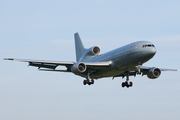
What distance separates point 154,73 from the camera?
2596 inches

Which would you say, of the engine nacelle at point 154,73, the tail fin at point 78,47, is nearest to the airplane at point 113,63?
the engine nacelle at point 154,73

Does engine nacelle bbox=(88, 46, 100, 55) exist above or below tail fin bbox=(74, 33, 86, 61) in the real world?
below

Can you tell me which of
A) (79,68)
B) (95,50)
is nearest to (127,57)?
(79,68)

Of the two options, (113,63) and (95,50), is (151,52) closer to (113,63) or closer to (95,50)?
(113,63)

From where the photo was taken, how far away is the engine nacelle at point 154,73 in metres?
65.4

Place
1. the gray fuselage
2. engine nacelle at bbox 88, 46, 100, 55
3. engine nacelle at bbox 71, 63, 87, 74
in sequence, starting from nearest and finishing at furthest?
the gray fuselage < engine nacelle at bbox 71, 63, 87, 74 < engine nacelle at bbox 88, 46, 100, 55

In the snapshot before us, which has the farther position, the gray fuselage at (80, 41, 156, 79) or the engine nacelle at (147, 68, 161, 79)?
the engine nacelle at (147, 68, 161, 79)

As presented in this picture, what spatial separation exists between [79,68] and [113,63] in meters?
5.52

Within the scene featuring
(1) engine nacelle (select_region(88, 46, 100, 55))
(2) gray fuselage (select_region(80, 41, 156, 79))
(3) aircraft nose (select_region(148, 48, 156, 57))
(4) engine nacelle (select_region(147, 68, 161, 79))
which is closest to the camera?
(3) aircraft nose (select_region(148, 48, 156, 57))

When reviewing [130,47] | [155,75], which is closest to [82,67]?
[130,47]

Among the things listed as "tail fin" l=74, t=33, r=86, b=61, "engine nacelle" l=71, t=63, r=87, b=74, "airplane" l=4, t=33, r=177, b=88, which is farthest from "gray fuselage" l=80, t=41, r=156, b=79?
"tail fin" l=74, t=33, r=86, b=61

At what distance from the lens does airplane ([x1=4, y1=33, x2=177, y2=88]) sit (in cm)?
5688

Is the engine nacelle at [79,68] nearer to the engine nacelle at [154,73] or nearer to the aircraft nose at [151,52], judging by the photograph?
the aircraft nose at [151,52]

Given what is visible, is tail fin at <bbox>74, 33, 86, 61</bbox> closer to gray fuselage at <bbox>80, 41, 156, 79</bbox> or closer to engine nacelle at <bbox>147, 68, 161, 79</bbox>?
gray fuselage at <bbox>80, 41, 156, 79</bbox>
